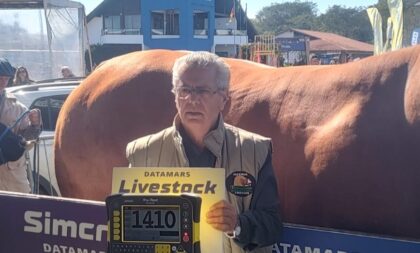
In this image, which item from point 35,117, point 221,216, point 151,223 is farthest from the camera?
point 35,117

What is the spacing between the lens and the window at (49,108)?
725cm

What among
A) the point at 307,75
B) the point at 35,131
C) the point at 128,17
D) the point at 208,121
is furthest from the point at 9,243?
the point at 128,17

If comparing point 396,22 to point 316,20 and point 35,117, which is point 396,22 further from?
point 316,20

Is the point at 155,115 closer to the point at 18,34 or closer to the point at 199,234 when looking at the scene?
the point at 199,234

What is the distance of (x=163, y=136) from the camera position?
275 centimetres

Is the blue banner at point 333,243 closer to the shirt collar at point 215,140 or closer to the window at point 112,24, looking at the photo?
the shirt collar at point 215,140

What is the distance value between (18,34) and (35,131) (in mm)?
9322

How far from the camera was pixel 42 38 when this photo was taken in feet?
46.0

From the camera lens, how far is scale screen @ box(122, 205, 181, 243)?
2.21 m

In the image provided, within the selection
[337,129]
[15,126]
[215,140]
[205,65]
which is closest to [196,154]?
[215,140]

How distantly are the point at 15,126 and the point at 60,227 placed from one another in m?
2.24

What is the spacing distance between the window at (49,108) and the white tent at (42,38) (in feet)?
21.0

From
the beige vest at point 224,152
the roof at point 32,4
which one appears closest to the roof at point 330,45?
the roof at point 32,4

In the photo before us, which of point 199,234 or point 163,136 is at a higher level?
point 163,136
